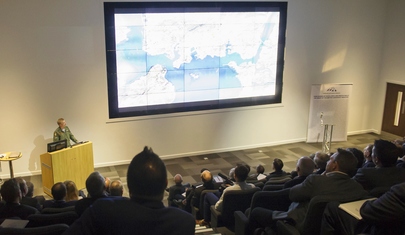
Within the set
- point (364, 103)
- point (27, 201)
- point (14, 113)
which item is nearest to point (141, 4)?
point (14, 113)

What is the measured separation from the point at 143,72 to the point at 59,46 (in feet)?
5.29

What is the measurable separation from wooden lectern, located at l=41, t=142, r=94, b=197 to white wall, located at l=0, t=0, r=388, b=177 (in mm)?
704

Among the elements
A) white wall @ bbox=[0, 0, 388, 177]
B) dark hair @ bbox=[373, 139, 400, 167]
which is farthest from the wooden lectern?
dark hair @ bbox=[373, 139, 400, 167]

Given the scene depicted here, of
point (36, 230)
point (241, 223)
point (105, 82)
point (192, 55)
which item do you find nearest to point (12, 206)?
point (36, 230)

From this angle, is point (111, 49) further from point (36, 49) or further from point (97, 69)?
point (36, 49)

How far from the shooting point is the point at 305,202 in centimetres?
333

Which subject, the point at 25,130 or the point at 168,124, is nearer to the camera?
the point at 25,130

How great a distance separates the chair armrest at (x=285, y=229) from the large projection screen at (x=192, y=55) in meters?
5.15

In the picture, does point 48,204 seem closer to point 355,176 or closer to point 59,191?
point 59,191

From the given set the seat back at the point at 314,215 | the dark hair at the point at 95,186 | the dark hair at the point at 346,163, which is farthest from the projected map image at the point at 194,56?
the seat back at the point at 314,215

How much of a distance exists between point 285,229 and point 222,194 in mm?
1530

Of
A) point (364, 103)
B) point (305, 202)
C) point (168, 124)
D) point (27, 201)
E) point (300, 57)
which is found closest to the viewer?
point (305, 202)

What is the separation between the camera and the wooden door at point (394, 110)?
9.84m

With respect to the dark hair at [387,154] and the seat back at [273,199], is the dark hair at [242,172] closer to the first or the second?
the seat back at [273,199]
